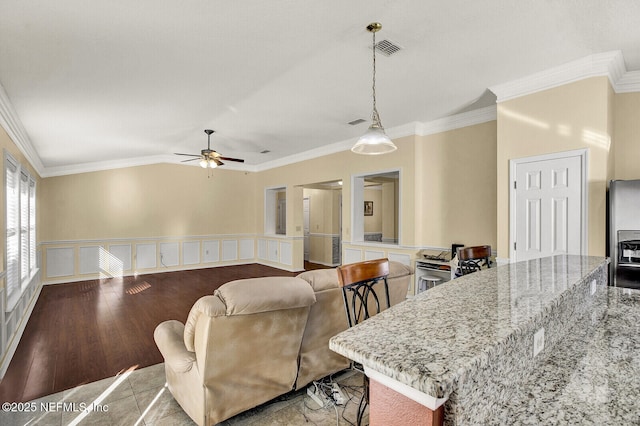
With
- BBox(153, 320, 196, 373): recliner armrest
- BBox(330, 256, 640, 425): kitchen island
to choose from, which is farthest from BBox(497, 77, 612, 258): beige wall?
BBox(153, 320, 196, 373): recliner armrest

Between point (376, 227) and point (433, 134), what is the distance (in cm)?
471

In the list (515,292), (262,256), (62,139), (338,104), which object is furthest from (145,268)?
(515,292)

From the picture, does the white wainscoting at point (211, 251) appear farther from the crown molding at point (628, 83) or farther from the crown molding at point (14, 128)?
the crown molding at point (628, 83)

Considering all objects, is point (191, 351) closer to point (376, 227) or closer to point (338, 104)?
point (338, 104)

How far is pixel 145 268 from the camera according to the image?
7512 mm

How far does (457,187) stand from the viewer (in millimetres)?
4855

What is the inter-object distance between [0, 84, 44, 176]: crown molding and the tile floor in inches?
104

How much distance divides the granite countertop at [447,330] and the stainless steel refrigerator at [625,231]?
2.08 meters

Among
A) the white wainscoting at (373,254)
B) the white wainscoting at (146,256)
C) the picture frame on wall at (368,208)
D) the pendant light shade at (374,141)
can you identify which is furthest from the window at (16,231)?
the picture frame on wall at (368,208)

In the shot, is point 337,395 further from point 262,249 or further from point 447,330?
point 262,249

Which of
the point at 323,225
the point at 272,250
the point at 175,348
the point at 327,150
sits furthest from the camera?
the point at 323,225

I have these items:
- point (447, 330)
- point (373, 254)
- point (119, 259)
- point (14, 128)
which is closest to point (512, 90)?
point (373, 254)

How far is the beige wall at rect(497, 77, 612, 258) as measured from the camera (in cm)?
311

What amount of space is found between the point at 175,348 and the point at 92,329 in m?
2.74
